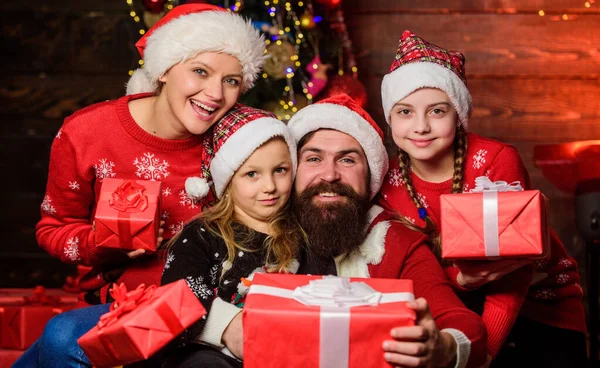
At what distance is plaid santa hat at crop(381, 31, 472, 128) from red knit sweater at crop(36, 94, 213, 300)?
74 centimetres

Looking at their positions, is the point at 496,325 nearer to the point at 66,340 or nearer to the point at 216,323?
the point at 216,323

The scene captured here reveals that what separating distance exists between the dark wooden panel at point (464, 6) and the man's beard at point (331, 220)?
2023 mm

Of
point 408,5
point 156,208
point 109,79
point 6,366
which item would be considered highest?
point 408,5

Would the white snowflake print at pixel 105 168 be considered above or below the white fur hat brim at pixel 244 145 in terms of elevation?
below

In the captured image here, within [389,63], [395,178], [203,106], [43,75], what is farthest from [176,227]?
[43,75]

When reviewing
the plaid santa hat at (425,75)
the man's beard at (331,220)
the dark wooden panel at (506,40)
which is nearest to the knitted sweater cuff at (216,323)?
the man's beard at (331,220)

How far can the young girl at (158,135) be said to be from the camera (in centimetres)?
256

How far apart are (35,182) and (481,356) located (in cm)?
315

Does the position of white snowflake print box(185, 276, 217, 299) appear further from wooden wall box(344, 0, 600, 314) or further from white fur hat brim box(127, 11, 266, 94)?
wooden wall box(344, 0, 600, 314)

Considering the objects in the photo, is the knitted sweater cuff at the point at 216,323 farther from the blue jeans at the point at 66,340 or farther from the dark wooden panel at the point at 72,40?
the dark wooden panel at the point at 72,40

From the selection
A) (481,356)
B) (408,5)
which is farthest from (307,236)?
(408,5)

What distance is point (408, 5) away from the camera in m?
4.17

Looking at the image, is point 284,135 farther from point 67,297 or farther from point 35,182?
point 35,182

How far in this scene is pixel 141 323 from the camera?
5.86 ft
